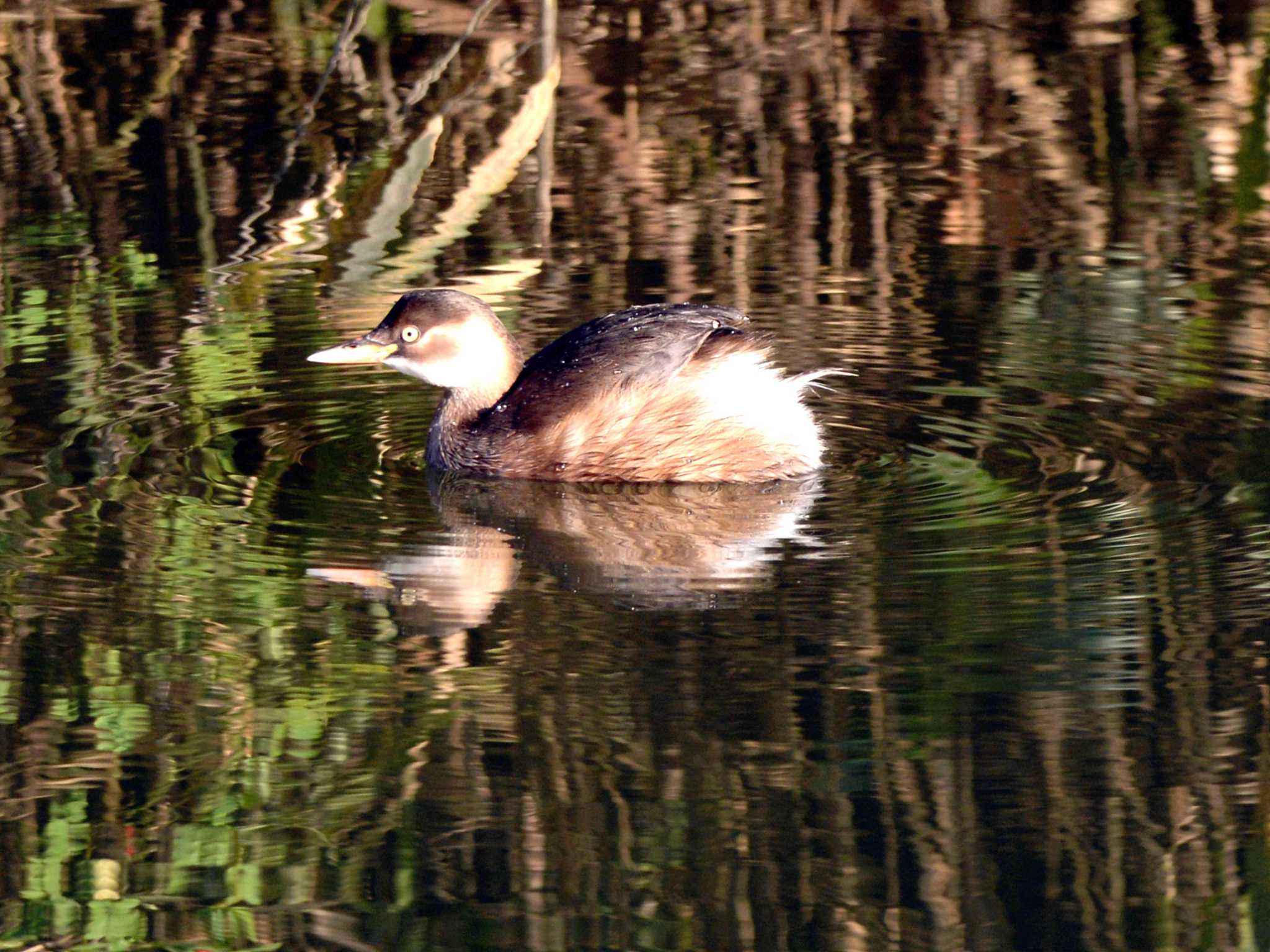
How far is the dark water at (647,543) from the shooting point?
164 inches

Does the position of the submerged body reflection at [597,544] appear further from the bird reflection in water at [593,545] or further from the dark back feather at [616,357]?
the dark back feather at [616,357]

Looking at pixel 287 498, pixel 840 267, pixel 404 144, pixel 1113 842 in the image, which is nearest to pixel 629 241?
pixel 840 267

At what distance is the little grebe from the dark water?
0.10 metres

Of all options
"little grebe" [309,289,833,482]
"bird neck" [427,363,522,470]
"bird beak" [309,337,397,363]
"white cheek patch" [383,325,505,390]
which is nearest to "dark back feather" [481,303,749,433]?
"little grebe" [309,289,833,482]

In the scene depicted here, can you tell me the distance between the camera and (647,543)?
19.7 feet

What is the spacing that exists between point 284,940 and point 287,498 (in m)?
2.47

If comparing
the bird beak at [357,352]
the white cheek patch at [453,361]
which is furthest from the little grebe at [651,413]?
the bird beak at [357,352]

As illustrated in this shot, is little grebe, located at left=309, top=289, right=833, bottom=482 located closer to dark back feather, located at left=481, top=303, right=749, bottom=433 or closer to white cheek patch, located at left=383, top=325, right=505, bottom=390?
dark back feather, located at left=481, top=303, right=749, bottom=433

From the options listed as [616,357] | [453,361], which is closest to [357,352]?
[453,361]

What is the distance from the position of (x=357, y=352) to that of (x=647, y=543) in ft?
4.97

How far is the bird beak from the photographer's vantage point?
23.2 ft

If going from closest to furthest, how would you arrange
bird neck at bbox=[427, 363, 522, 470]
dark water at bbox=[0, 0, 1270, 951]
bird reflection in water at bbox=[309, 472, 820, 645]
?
dark water at bbox=[0, 0, 1270, 951] → bird reflection in water at bbox=[309, 472, 820, 645] → bird neck at bbox=[427, 363, 522, 470]

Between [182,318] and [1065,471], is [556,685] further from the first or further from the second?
[182,318]

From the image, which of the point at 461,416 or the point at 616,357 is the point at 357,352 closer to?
the point at 461,416
